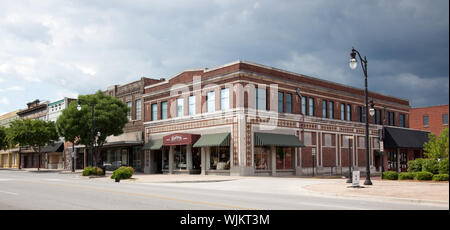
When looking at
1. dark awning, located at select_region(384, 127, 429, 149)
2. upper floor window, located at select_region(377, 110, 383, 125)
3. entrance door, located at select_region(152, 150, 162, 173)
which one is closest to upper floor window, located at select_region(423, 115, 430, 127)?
dark awning, located at select_region(384, 127, 429, 149)

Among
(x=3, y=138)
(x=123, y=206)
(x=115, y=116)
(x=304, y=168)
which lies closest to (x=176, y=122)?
(x=115, y=116)

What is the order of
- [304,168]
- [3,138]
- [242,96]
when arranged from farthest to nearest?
[3,138] < [304,168] < [242,96]

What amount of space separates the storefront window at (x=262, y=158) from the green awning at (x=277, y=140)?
110cm

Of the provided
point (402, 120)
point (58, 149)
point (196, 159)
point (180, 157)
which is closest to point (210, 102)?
point (196, 159)

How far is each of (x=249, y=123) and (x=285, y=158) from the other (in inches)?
223

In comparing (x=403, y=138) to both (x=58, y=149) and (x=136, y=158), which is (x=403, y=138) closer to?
(x=136, y=158)

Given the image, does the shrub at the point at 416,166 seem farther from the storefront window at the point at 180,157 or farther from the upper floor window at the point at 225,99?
the storefront window at the point at 180,157

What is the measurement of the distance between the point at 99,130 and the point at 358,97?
28289 millimetres

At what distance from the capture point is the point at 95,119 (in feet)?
145

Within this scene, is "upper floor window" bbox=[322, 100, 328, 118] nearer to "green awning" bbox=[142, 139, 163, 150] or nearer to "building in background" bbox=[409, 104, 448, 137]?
"green awning" bbox=[142, 139, 163, 150]

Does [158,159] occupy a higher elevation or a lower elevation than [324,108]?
lower

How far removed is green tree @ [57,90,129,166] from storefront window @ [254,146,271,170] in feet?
55.3
